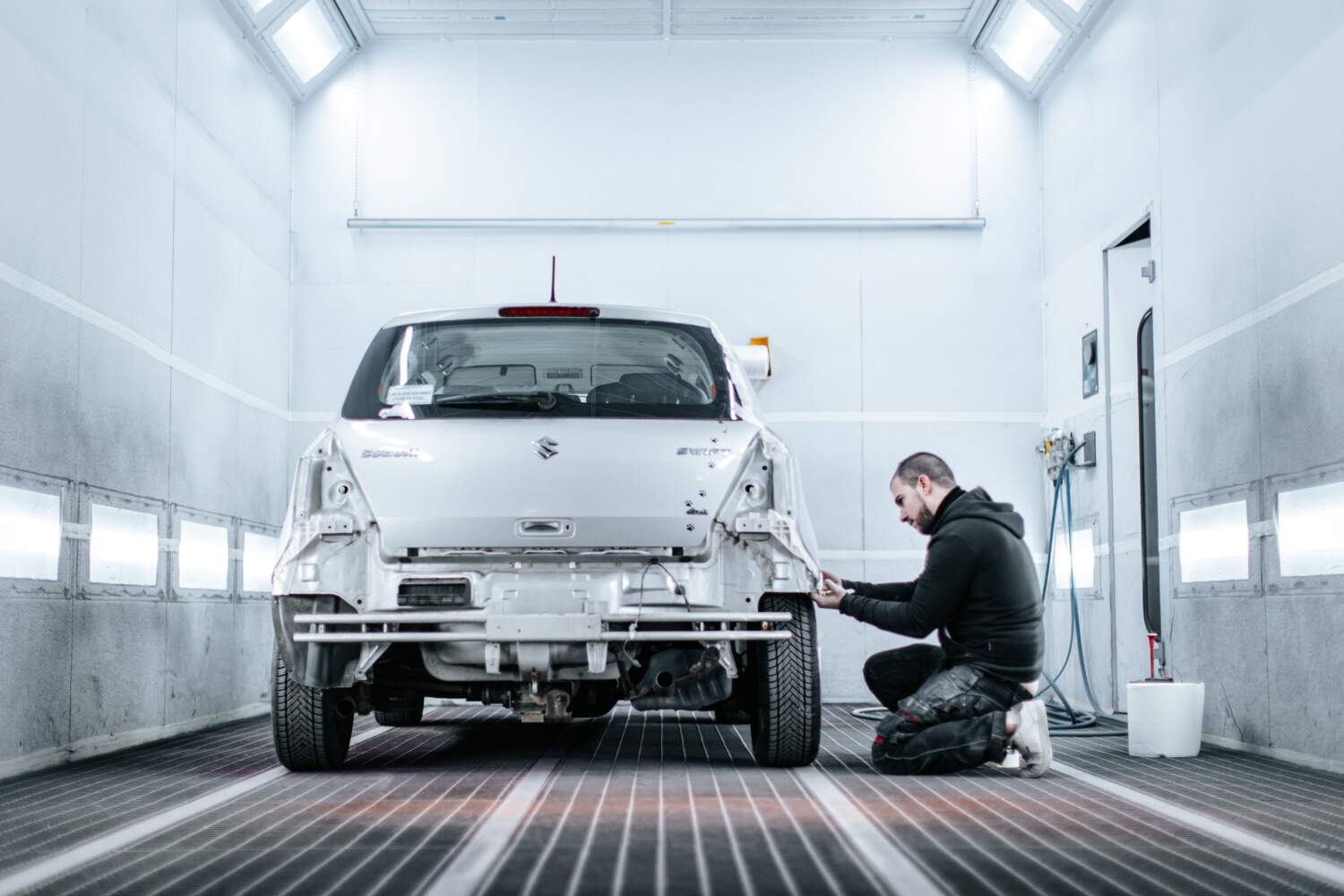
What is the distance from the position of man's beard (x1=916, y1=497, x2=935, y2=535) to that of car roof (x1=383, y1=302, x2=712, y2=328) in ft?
4.30

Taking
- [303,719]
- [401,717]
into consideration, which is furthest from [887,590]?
[401,717]

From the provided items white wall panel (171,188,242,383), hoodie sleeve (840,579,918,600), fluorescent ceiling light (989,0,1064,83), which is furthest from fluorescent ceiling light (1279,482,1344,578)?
white wall panel (171,188,242,383)

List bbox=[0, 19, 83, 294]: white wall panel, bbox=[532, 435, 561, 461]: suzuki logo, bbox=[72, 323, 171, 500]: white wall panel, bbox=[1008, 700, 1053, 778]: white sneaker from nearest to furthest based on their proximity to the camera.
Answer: bbox=[532, 435, 561, 461]: suzuki logo
bbox=[1008, 700, 1053, 778]: white sneaker
bbox=[0, 19, 83, 294]: white wall panel
bbox=[72, 323, 171, 500]: white wall panel

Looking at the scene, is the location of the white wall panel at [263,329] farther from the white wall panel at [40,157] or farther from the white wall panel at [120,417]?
the white wall panel at [40,157]

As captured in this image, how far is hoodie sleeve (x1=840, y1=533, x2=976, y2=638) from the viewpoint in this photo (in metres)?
5.57

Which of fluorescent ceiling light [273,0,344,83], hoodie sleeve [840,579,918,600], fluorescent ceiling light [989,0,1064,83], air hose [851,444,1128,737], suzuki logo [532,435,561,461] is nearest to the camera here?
suzuki logo [532,435,561,461]

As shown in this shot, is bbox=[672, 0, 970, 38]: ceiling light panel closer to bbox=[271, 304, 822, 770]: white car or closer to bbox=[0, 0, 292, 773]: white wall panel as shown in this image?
bbox=[0, 0, 292, 773]: white wall panel

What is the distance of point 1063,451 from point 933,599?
421 centimetres

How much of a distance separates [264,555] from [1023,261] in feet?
19.9

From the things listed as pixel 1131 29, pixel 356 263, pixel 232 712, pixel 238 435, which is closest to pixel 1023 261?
pixel 1131 29

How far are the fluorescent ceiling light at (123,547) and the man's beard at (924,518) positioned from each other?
154 inches

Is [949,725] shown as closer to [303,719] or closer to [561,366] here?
[561,366]

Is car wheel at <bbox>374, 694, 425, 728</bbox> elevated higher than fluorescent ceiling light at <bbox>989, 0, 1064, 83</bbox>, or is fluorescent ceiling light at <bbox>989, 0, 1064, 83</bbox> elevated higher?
fluorescent ceiling light at <bbox>989, 0, 1064, 83</bbox>

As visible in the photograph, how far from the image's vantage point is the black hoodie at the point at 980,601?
5.56 m
